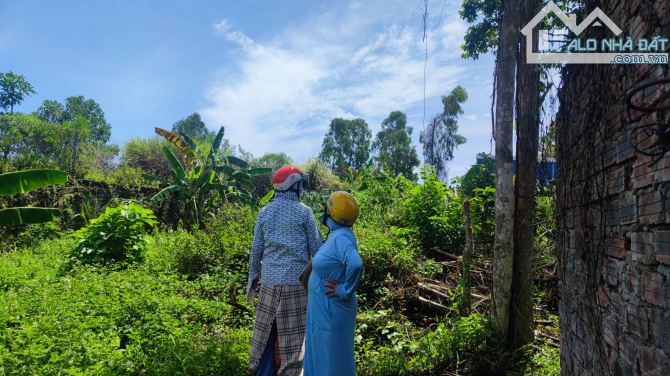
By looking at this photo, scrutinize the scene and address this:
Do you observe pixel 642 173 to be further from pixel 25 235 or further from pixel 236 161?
pixel 236 161

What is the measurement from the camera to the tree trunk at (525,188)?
462 cm

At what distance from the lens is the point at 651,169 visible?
A: 1.71 meters

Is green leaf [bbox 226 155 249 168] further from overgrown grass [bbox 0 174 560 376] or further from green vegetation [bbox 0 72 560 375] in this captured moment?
overgrown grass [bbox 0 174 560 376]

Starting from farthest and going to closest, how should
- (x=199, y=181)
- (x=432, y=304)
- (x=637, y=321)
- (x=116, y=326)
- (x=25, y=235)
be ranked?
(x=199, y=181)
(x=25, y=235)
(x=432, y=304)
(x=116, y=326)
(x=637, y=321)

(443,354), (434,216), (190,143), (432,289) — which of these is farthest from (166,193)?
(443,354)

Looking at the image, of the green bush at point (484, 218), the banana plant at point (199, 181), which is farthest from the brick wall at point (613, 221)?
the banana plant at point (199, 181)

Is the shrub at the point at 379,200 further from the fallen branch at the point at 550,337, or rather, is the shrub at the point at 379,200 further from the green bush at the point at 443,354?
the green bush at the point at 443,354

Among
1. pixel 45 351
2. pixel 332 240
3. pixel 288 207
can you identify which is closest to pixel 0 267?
pixel 45 351

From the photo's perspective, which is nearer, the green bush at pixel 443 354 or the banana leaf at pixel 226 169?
the green bush at pixel 443 354

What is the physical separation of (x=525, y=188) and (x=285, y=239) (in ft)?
9.00

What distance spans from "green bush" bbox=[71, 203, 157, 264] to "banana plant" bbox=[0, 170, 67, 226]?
2.80 feet

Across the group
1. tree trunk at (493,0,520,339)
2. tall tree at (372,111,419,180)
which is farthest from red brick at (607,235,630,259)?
tall tree at (372,111,419,180)

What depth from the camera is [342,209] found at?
3082 mm

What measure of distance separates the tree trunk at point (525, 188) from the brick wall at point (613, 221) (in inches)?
62.2
